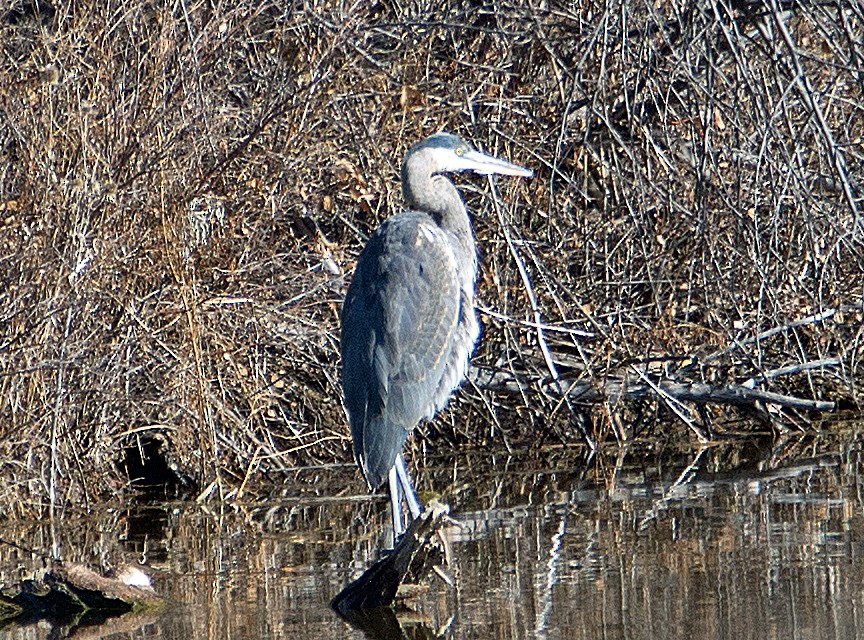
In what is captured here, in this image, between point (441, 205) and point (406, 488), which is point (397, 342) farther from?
point (441, 205)

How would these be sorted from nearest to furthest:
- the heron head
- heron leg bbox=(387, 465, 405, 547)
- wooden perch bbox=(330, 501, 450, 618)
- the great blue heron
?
wooden perch bbox=(330, 501, 450, 618), heron leg bbox=(387, 465, 405, 547), the great blue heron, the heron head

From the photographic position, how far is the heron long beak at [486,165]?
270 inches

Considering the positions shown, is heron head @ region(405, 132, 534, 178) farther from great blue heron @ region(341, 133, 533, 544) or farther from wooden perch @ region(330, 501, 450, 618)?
wooden perch @ region(330, 501, 450, 618)

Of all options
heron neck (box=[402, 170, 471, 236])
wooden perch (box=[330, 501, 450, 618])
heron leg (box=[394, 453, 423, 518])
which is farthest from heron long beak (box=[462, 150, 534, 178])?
wooden perch (box=[330, 501, 450, 618])

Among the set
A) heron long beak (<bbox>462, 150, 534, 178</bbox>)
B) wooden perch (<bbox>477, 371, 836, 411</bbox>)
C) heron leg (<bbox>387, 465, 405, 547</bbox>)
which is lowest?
heron leg (<bbox>387, 465, 405, 547</bbox>)

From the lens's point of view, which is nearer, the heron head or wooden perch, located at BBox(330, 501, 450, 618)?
wooden perch, located at BBox(330, 501, 450, 618)

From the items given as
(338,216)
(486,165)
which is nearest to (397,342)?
(486,165)

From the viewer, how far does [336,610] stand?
5258 millimetres

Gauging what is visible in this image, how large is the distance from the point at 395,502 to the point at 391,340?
651mm

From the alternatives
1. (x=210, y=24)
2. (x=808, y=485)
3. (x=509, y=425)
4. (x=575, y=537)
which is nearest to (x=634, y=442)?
(x=509, y=425)

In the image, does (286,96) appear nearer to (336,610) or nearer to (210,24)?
(210,24)

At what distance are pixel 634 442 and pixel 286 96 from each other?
260cm

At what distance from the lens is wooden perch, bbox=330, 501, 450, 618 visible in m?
5.27

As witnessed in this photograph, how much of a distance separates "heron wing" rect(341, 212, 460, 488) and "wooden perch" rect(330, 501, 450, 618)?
76 centimetres
